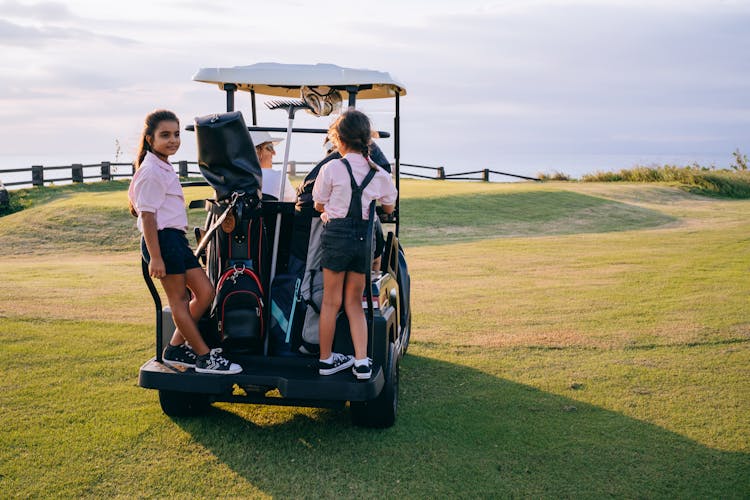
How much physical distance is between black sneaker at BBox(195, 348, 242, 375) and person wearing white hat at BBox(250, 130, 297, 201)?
1.21 m

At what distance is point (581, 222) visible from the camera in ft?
65.5

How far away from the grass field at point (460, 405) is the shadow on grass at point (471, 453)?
0.01 meters

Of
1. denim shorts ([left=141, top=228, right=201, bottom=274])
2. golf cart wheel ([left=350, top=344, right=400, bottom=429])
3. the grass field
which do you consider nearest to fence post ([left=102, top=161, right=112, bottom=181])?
the grass field

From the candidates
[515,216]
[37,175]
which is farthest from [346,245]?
[37,175]

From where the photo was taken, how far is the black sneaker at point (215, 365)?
4.08 meters

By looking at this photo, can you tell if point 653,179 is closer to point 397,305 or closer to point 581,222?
point 581,222

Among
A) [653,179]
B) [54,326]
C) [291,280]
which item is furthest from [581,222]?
[291,280]

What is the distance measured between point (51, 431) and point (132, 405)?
0.56 meters

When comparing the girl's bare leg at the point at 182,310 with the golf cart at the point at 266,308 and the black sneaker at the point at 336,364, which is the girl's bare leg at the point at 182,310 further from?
the black sneaker at the point at 336,364

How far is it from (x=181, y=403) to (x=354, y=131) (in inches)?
73.5

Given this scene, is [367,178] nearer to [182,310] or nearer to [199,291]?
[199,291]

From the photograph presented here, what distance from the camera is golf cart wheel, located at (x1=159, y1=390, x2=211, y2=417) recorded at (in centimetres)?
448

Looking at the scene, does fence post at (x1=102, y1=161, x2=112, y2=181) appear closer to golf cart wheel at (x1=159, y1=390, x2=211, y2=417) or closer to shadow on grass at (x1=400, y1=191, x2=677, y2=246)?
shadow on grass at (x1=400, y1=191, x2=677, y2=246)

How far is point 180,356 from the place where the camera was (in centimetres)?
424
